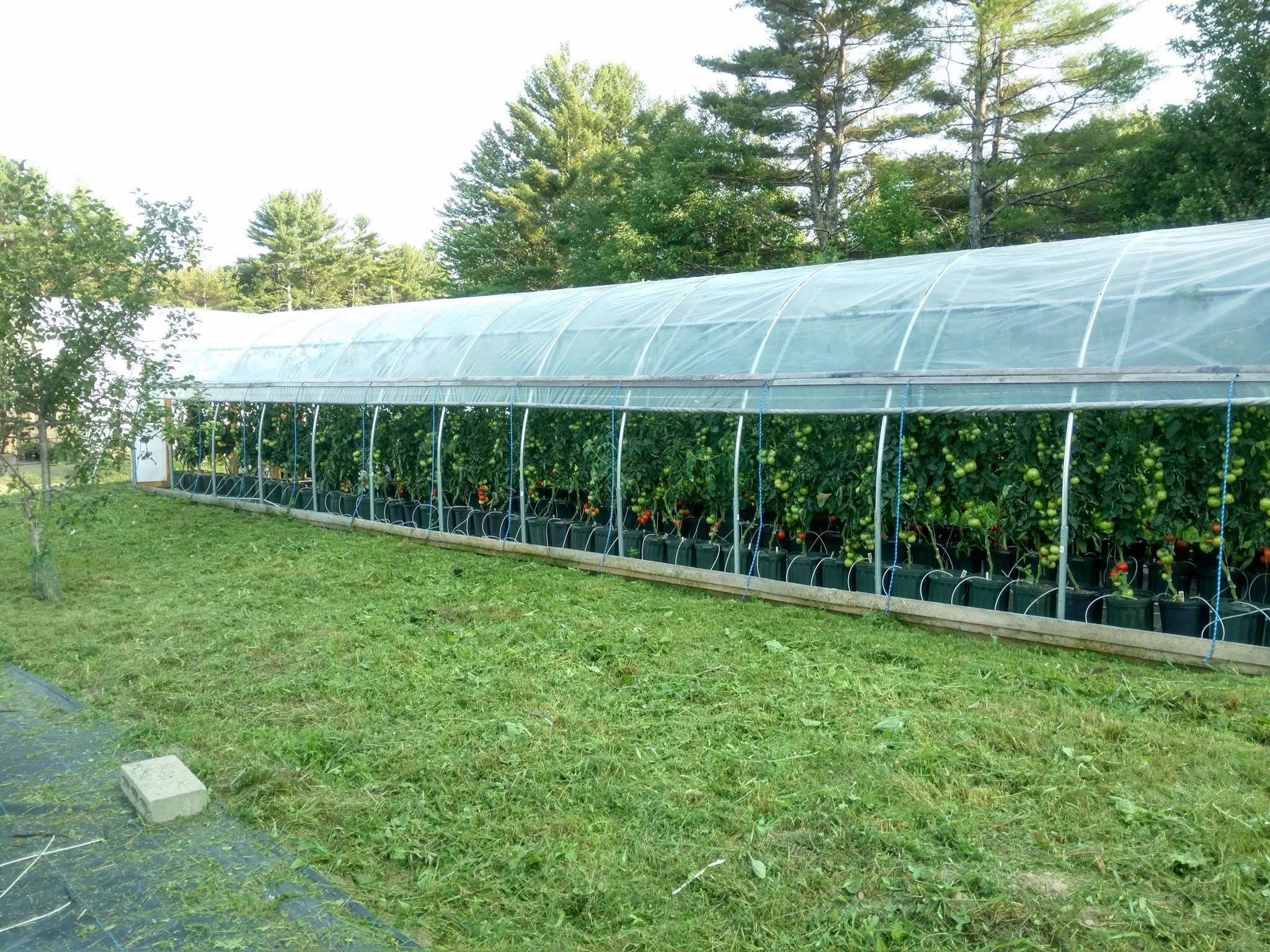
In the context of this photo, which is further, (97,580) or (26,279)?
(97,580)

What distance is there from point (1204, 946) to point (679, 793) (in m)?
2.02

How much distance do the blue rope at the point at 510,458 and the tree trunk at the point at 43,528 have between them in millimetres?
4400

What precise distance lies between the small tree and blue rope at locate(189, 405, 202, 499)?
6722mm

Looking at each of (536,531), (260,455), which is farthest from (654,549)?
(260,455)

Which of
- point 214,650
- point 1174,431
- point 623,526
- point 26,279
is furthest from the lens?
point 623,526

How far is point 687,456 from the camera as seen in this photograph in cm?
902

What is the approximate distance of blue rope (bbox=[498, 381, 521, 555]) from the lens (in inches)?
424

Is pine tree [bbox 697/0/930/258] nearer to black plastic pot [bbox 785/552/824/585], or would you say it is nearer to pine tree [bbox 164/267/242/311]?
black plastic pot [bbox 785/552/824/585]

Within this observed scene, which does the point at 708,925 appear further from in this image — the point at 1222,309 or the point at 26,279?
the point at 26,279

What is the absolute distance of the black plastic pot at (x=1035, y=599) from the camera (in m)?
6.79

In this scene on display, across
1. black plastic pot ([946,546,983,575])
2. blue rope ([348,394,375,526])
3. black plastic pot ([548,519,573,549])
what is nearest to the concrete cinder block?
black plastic pot ([946,546,983,575])

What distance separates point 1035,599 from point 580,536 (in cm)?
490

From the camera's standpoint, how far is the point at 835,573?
798 cm

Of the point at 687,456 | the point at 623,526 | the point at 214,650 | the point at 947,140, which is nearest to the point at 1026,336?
the point at 687,456
